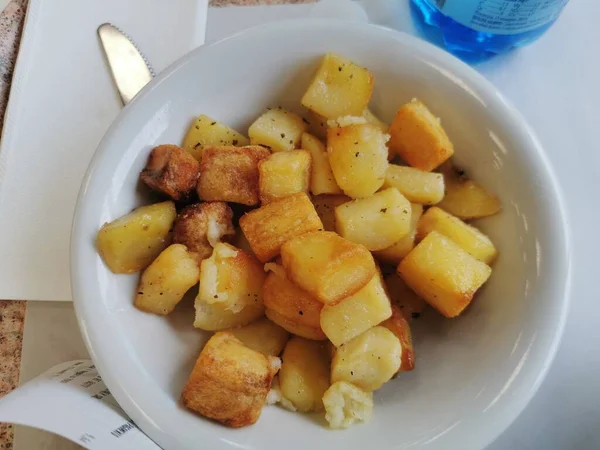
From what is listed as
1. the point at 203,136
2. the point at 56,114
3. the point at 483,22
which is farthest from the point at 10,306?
the point at 483,22

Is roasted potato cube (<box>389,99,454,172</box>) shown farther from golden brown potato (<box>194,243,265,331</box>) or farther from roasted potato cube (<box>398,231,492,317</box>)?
golden brown potato (<box>194,243,265,331</box>)

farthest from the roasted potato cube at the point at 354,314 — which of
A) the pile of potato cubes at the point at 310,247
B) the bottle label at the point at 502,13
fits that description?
the bottle label at the point at 502,13

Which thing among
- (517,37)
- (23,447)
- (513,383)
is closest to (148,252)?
(23,447)

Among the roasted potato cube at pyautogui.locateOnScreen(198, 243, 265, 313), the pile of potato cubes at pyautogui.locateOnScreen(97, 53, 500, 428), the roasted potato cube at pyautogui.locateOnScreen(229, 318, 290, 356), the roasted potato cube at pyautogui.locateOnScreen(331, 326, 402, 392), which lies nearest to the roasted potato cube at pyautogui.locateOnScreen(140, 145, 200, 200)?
the pile of potato cubes at pyautogui.locateOnScreen(97, 53, 500, 428)

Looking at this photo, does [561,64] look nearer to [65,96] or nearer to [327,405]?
[327,405]

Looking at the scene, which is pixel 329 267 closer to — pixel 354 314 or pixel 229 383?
pixel 354 314
